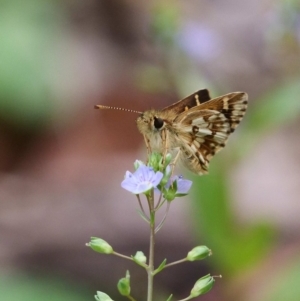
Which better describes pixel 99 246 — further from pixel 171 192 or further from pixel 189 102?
pixel 189 102

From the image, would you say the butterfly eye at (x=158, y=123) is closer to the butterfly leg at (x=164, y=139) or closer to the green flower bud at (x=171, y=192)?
the butterfly leg at (x=164, y=139)

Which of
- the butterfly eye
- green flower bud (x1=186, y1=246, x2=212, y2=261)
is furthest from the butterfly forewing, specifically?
green flower bud (x1=186, y1=246, x2=212, y2=261)

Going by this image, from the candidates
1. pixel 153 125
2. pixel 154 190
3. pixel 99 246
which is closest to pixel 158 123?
pixel 153 125

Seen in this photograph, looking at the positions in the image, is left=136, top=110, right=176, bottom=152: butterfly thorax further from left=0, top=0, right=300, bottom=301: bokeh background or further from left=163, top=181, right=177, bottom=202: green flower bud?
left=0, top=0, right=300, bottom=301: bokeh background

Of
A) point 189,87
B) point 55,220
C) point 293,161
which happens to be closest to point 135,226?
point 55,220

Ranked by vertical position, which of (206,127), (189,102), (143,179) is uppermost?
(189,102)

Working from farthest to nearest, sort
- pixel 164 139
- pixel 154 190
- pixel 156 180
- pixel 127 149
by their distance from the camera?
pixel 127 149, pixel 164 139, pixel 154 190, pixel 156 180
